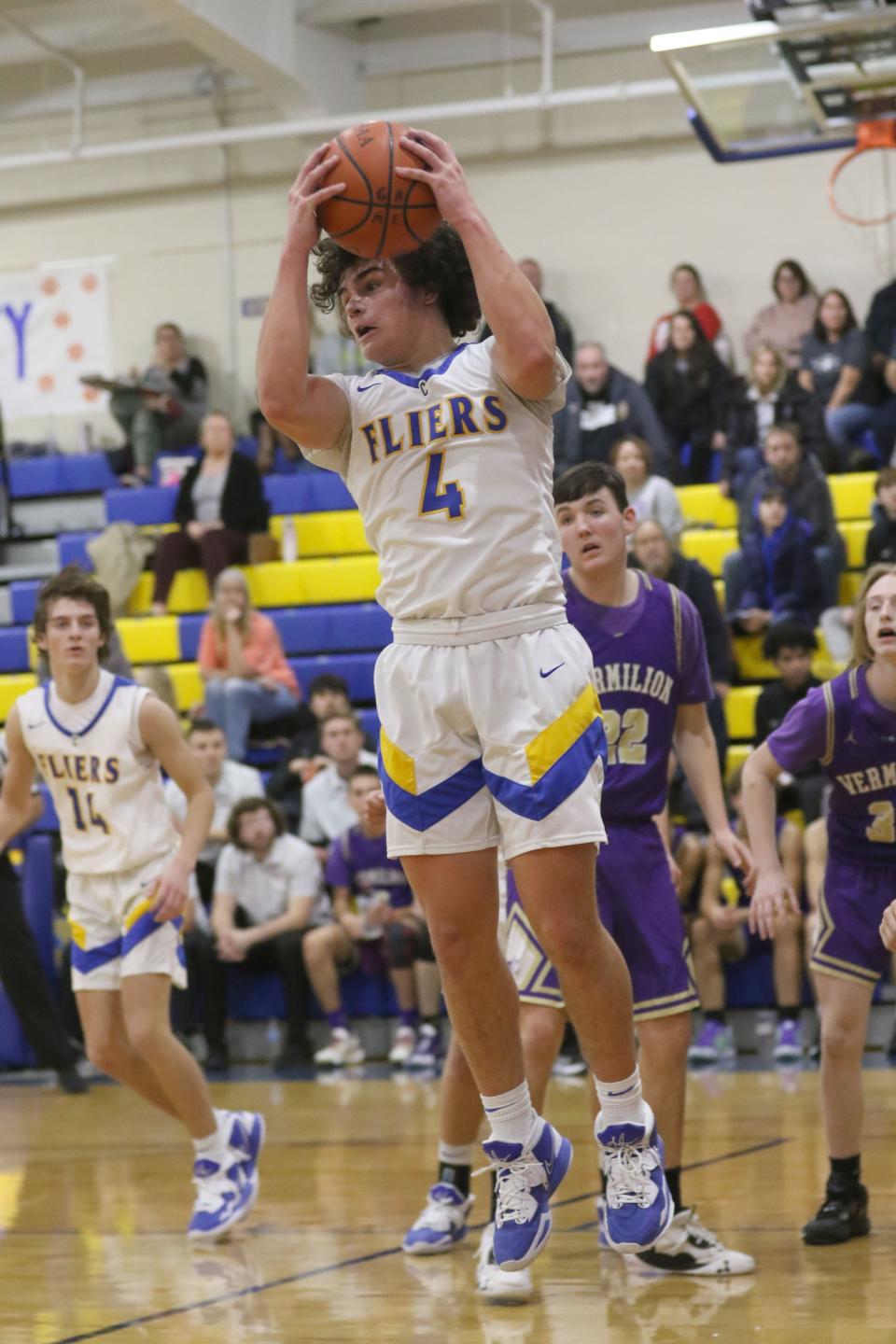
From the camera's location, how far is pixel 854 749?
14.6 ft

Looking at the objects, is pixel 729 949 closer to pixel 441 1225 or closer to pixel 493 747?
pixel 441 1225

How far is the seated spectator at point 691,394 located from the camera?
12203 mm

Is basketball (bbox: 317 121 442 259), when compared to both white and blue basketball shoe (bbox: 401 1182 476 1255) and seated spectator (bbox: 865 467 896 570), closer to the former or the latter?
white and blue basketball shoe (bbox: 401 1182 476 1255)

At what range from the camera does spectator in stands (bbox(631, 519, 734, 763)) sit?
9.14 meters

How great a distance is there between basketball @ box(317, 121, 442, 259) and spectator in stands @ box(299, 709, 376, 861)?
6156 millimetres

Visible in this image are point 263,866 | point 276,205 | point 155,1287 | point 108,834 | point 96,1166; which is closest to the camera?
point 155,1287

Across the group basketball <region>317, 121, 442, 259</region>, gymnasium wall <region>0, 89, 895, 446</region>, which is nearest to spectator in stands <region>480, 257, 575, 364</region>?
gymnasium wall <region>0, 89, 895, 446</region>

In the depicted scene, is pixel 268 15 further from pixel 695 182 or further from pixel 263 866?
pixel 263 866

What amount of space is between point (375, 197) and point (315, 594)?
8976mm

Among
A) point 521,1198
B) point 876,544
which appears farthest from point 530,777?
point 876,544

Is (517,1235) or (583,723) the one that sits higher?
(583,723)

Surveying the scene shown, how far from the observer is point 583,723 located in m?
3.48

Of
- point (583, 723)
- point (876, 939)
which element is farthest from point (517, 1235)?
point (876, 939)

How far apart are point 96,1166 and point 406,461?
3.69m
